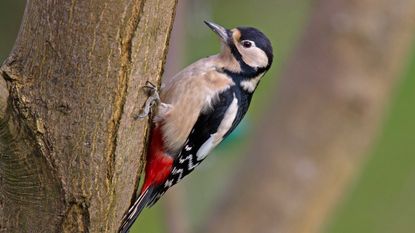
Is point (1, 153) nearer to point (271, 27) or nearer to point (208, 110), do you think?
point (208, 110)

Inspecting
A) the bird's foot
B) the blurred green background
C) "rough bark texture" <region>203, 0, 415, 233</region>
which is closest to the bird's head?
the bird's foot

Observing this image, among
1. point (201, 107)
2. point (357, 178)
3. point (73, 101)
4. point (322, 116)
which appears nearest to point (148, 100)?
point (73, 101)

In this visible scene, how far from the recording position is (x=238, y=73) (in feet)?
10.4

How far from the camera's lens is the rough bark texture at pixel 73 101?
2.24 meters

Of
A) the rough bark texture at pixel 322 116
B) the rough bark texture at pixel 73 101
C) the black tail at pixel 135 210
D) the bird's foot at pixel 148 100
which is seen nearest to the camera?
the rough bark texture at pixel 73 101

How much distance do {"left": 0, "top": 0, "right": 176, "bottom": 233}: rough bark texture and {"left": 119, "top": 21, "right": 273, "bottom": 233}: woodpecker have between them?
43 cm

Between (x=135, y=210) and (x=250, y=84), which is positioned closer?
(x=135, y=210)

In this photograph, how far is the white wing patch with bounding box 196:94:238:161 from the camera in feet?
9.91

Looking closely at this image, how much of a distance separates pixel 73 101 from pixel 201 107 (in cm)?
80

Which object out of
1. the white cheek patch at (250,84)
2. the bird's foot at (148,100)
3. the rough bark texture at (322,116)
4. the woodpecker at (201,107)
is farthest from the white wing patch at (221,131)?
the rough bark texture at (322,116)

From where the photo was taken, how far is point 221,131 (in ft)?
10.00

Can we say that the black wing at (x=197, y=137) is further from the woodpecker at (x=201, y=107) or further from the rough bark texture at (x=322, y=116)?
the rough bark texture at (x=322, y=116)

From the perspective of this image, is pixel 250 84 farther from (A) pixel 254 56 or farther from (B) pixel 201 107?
(B) pixel 201 107

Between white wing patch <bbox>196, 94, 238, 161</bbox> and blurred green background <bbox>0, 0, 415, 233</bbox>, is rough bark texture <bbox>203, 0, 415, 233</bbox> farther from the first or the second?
white wing patch <bbox>196, 94, 238, 161</bbox>
